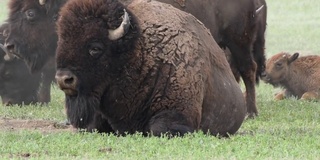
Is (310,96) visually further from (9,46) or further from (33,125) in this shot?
(33,125)

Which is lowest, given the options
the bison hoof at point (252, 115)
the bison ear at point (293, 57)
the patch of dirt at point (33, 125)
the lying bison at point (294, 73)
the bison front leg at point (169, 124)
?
the lying bison at point (294, 73)

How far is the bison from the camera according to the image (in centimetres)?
1645

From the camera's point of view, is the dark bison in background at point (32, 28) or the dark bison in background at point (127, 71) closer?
the dark bison in background at point (127, 71)

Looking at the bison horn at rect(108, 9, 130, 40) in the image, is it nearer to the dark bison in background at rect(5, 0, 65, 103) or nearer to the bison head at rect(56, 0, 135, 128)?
the bison head at rect(56, 0, 135, 128)

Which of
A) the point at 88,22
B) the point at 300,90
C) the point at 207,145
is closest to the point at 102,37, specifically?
the point at 88,22

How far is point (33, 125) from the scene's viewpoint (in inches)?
500

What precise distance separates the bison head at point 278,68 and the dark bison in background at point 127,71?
9.93 metres

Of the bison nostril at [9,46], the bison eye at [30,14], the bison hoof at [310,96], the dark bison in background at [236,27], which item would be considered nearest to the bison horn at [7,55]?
the bison nostril at [9,46]

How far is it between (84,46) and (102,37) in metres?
0.21

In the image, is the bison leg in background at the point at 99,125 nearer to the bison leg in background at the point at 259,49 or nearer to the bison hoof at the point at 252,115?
the bison hoof at the point at 252,115

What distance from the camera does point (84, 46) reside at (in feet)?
32.8

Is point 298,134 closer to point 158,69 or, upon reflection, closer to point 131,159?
point 158,69

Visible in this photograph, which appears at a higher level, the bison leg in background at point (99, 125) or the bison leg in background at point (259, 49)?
the bison leg in background at point (99, 125)

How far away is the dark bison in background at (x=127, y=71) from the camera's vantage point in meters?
9.97
